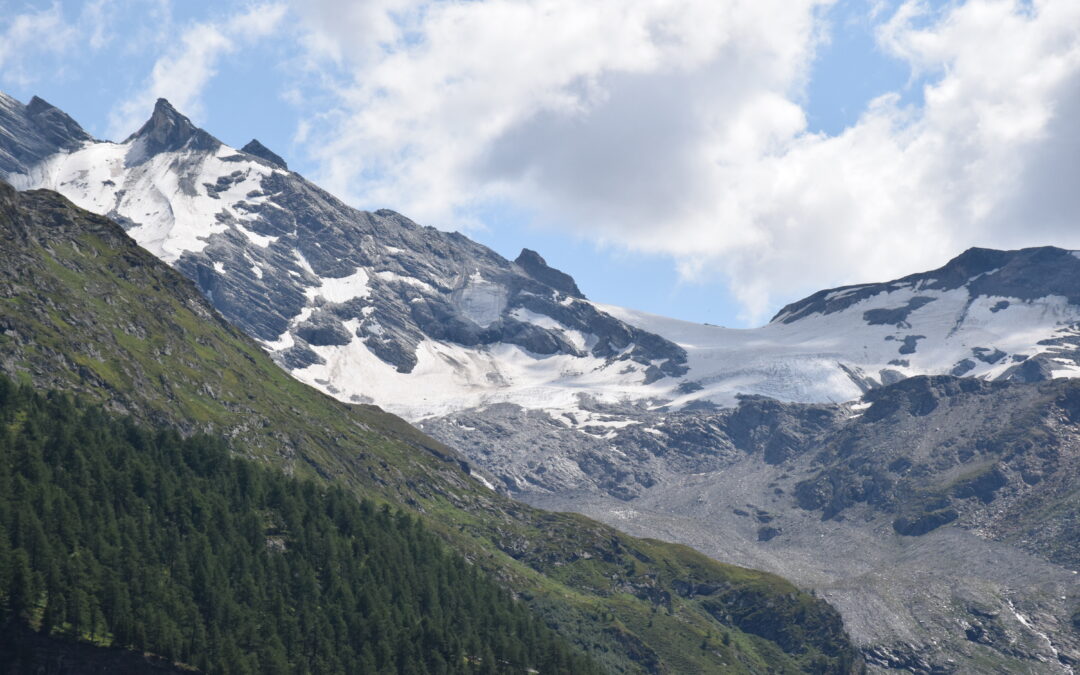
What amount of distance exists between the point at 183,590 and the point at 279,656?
16943 mm

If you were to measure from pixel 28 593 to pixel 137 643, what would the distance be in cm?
1510

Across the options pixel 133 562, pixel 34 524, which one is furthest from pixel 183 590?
pixel 34 524

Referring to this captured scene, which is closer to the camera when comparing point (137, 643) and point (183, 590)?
point (137, 643)

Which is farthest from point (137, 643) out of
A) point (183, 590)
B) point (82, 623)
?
point (183, 590)

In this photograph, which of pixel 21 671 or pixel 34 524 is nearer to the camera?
pixel 21 671

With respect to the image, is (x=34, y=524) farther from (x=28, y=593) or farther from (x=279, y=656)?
(x=279, y=656)

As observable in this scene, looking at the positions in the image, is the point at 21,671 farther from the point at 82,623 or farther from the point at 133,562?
the point at 133,562

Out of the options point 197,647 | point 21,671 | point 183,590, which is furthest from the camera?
point 183,590

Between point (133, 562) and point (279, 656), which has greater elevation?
point (133, 562)

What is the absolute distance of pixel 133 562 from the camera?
19600 cm

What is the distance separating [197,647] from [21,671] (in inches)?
950

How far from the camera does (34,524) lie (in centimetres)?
18762

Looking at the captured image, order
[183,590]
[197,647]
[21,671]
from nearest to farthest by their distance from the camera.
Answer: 1. [21,671]
2. [197,647]
3. [183,590]

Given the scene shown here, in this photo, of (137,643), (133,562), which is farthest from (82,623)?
(133,562)
